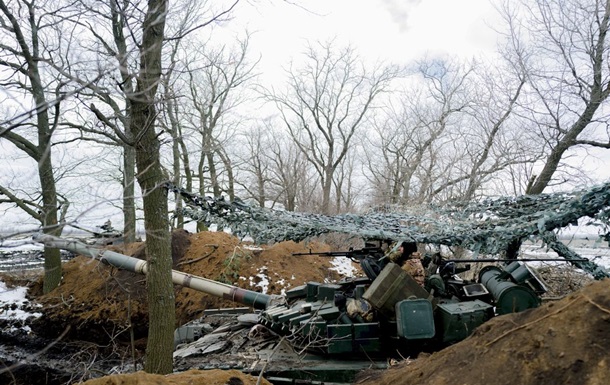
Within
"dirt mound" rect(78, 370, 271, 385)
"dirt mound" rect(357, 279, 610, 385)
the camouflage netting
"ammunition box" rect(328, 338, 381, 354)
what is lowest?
"ammunition box" rect(328, 338, 381, 354)

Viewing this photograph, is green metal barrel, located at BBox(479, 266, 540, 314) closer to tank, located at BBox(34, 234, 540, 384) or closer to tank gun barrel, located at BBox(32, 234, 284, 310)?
tank, located at BBox(34, 234, 540, 384)

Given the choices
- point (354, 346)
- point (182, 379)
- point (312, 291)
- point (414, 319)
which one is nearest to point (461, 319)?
point (414, 319)

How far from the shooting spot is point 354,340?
7207 mm

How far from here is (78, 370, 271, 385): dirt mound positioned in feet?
13.6

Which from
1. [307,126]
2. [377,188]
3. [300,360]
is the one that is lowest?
[300,360]

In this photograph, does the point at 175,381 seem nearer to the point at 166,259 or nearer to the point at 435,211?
the point at 166,259

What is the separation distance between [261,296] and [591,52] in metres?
11.0

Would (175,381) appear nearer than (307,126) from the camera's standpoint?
Yes

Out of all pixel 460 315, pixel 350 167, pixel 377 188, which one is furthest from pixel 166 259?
pixel 350 167

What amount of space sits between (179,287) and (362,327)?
Result: 8853 millimetres

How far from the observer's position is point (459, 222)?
8.02 metres

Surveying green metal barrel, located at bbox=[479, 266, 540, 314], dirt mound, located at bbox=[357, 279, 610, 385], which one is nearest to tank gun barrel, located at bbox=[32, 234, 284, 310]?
green metal barrel, located at bbox=[479, 266, 540, 314]

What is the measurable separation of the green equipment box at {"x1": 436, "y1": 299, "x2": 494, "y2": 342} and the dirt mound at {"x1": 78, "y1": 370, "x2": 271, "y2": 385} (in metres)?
3.13

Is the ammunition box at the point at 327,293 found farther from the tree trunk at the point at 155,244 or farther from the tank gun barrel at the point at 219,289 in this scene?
the tree trunk at the point at 155,244
